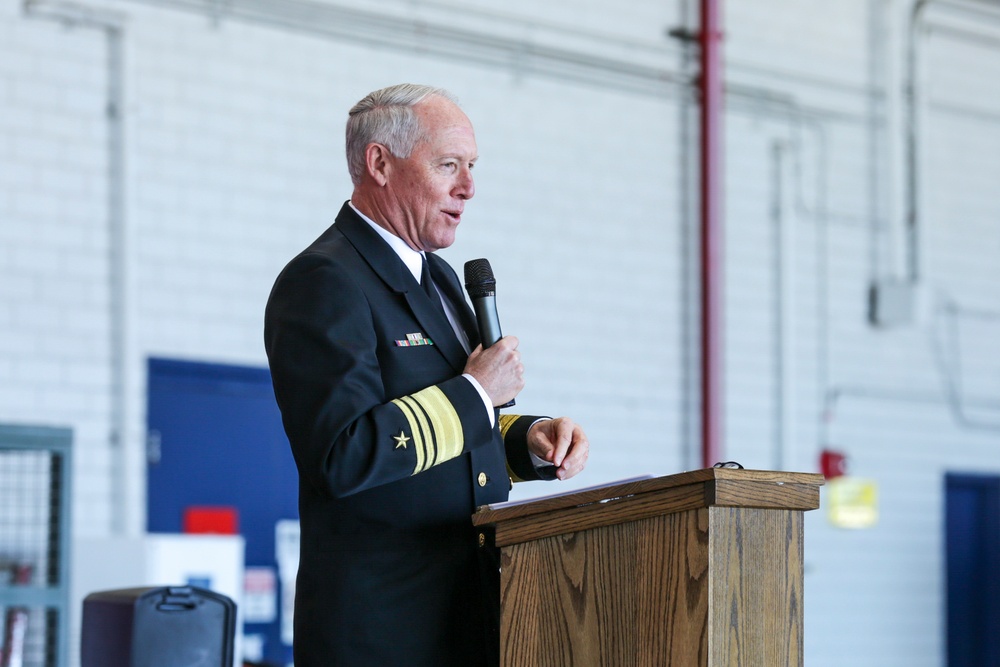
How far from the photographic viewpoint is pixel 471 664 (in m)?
2.00

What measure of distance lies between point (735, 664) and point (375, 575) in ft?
1.78

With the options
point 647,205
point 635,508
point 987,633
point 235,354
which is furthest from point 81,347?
point 987,633

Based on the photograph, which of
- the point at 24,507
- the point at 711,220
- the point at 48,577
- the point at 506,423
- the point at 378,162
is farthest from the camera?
the point at 711,220

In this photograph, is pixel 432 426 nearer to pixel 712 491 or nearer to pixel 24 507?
pixel 712 491

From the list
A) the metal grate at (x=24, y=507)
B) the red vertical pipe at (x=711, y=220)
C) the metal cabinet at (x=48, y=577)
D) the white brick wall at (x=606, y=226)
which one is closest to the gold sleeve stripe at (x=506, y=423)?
the metal cabinet at (x=48, y=577)

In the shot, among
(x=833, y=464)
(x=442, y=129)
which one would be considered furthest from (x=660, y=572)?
(x=833, y=464)

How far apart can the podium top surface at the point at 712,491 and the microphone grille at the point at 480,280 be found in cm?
40

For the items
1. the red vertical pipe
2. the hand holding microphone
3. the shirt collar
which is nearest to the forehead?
the shirt collar

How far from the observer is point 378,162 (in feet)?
7.24

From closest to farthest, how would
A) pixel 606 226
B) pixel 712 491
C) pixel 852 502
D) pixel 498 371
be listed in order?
pixel 712 491 → pixel 498 371 → pixel 606 226 → pixel 852 502

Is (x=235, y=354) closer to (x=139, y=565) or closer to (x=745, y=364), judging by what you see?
(x=139, y=565)

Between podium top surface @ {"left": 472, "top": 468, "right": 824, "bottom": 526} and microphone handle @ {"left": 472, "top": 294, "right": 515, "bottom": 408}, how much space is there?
33 centimetres

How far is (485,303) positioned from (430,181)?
21 cm

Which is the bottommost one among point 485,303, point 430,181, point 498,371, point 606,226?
point 498,371
